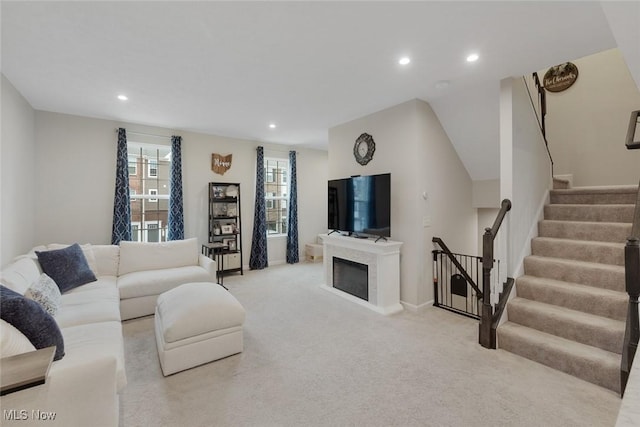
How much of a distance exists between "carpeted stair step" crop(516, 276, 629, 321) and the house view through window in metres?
5.59

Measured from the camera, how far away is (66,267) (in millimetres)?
3070

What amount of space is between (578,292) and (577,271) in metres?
0.30

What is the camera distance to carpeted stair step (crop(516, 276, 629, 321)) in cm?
241

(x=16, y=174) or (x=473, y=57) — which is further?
(x=16, y=174)

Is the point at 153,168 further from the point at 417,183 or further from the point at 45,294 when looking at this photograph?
the point at 417,183

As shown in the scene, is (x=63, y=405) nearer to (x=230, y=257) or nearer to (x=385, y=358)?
(x=385, y=358)

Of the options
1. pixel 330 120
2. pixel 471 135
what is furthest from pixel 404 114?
pixel 330 120

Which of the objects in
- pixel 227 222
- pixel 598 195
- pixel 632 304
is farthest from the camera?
pixel 227 222

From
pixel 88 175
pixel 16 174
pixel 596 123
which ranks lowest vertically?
pixel 16 174

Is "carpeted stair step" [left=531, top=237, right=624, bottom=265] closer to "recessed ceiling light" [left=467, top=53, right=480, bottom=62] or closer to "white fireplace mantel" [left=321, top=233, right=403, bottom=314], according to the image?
"white fireplace mantel" [left=321, top=233, right=403, bottom=314]

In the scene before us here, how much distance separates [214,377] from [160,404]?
15.8 inches

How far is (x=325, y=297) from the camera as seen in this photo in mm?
4199

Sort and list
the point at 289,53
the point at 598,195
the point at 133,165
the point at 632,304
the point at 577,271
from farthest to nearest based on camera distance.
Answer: the point at 133,165
the point at 598,195
the point at 577,271
the point at 289,53
the point at 632,304

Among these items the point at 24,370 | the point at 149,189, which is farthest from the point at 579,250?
the point at 149,189
